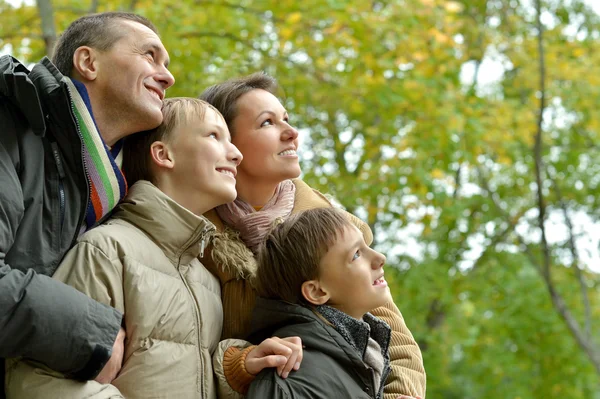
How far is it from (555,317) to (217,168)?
10636 millimetres

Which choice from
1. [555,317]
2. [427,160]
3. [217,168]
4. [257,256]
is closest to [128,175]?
[217,168]

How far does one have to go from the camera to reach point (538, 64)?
10922mm

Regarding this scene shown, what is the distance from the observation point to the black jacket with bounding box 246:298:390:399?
7.73ft

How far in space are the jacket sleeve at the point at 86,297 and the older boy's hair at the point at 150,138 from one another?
50 centimetres

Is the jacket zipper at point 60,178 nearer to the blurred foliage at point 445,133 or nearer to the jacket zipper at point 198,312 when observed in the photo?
the jacket zipper at point 198,312

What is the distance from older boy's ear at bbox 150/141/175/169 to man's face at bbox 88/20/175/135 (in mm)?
88

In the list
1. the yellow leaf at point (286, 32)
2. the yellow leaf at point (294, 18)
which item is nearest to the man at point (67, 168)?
the yellow leaf at point (294, 18)

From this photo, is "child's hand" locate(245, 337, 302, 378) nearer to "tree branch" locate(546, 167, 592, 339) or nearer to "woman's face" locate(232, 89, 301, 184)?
"woman's face" locate(232, 89, 301, 184)

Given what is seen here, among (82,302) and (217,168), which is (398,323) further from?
(82,302)

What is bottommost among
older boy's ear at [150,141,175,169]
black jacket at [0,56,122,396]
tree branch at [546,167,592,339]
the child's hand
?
tree branch at [546,167,592,339]

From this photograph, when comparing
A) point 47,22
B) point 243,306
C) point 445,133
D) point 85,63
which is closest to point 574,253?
point 445,133

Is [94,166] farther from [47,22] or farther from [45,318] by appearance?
[47,22]

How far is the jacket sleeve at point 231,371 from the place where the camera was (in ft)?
7.99

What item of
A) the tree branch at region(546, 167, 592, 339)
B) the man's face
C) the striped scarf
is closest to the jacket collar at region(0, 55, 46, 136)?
the striped scarf
